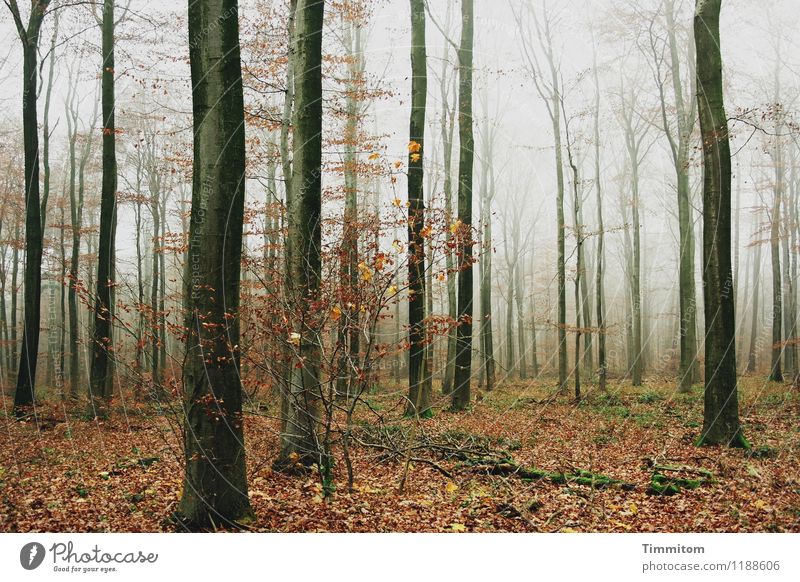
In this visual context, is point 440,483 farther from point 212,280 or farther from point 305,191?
point 305,191

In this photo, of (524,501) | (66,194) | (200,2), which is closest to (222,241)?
(200,2)

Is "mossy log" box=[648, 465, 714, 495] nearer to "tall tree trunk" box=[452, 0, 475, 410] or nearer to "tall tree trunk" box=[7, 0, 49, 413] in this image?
"tall tree trunk" box=[452, 0, 475, 410]

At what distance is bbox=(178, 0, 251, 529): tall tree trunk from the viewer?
167 inches

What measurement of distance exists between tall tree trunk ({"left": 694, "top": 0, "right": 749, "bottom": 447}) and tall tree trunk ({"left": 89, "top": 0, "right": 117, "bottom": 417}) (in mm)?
8090

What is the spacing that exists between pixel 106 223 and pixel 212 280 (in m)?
5.16

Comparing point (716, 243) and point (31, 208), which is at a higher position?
point (31, 208)

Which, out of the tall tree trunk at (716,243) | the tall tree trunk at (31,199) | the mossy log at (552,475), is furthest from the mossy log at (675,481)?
the tall tree trunk at (31,199)

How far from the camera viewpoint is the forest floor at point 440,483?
4613mm

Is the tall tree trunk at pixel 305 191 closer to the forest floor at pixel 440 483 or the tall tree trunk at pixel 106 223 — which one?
the forest floor at pixel 440 483

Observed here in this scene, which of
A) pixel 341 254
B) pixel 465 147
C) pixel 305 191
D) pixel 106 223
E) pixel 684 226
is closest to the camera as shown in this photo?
pixel 341 254

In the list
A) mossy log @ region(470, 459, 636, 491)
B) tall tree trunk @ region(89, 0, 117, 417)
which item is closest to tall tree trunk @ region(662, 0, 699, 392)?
mossy log @ region(470, 459, 636, 491)

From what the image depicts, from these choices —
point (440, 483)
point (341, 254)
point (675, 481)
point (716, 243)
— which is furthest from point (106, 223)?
point (716, 243)

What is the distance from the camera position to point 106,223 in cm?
831

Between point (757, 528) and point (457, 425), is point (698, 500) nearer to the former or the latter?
point (757, 528)
